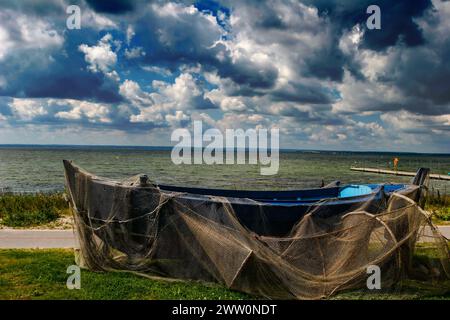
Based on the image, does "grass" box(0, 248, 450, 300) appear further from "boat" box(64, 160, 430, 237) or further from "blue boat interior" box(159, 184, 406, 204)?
"blue boat interior" box(159, 184, 406, 204)

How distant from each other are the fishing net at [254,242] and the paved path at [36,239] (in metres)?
1.99

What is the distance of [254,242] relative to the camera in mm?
8266

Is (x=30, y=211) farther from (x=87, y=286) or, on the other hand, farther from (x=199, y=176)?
(x=199, y=176)

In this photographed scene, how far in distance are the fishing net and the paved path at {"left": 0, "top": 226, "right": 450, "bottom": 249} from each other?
1986 mm

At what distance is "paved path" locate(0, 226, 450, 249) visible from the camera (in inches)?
454

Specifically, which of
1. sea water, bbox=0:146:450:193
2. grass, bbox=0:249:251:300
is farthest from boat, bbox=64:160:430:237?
sea water, bbox=0:146:450:193

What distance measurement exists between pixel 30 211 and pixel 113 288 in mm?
10825

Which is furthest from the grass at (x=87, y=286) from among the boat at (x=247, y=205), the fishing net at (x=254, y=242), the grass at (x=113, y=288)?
the boat at (x=247, y=205)

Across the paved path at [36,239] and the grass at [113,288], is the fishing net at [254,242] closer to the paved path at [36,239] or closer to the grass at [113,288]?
the grass at [113,288]

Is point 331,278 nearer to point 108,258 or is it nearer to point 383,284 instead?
point 383,284

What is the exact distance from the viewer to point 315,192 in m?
14.9

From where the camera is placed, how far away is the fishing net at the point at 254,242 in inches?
323

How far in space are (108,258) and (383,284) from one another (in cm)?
589

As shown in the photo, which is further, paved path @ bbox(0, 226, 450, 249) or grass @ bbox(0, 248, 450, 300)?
paved path @ bbox(0, 226, 450, 249)
